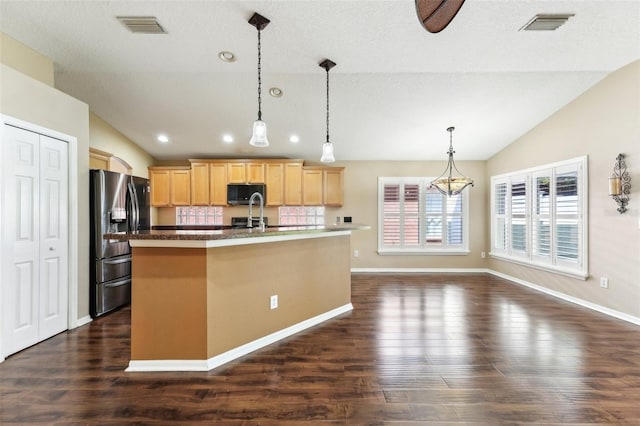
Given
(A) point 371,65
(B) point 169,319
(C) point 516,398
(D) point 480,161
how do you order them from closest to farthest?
(C) point 516,398
(B) point 169,319
(A) point 371,65
(D) point 480,161

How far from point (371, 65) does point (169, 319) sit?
127 inches

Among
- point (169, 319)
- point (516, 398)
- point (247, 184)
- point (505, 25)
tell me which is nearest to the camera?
point (516, 398)

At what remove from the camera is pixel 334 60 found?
3.18 m

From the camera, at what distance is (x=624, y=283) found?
342 centimetres

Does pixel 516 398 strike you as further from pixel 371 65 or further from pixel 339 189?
pixel 339 189

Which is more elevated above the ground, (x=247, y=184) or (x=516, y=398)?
(x=247, y=184)

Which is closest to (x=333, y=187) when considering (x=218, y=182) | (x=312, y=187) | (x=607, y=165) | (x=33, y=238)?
(x=312, y=187)

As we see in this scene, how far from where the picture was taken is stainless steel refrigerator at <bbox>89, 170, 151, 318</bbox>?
341 cm

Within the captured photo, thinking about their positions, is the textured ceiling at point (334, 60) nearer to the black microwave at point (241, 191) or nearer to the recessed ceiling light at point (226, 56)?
the recessed ceiling light at point (226, 56)

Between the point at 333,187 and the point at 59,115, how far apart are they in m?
4.01

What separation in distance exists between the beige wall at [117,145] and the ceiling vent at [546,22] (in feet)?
18.2

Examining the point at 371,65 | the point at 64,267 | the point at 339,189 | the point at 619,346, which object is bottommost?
the point at 619,346

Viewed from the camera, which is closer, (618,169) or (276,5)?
(276,5)

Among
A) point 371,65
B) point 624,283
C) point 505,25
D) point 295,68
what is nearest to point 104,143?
point 295,68
